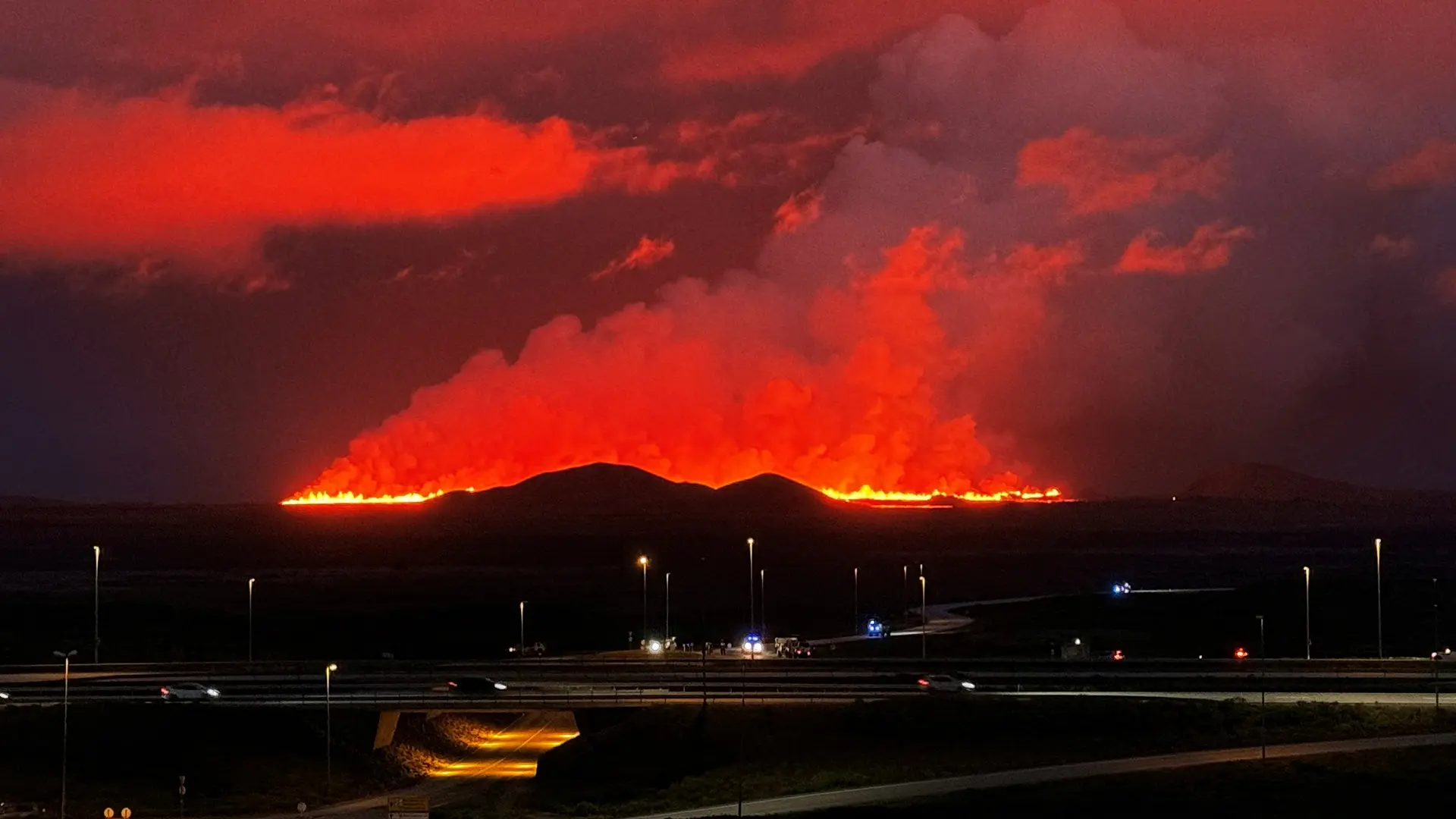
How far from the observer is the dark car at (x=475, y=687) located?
3455 inches

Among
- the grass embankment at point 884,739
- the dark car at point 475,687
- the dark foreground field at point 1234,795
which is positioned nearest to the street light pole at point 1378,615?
the grass embankment at point 884,739

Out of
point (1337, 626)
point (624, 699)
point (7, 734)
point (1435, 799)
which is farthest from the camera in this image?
point (1337, 626)

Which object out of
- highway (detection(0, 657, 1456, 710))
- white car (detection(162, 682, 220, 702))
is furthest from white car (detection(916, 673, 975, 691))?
white car (detection(162, 682, 220, 702))

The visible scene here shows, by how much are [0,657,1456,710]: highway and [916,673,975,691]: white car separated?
25.8 inches

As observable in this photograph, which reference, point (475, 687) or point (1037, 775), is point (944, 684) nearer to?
point (1037, 775)

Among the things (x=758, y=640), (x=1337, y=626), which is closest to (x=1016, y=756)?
(x=758, y=640)

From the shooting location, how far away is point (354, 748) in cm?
8200

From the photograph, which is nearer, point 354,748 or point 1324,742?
point 1324,742

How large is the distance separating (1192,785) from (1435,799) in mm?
7782

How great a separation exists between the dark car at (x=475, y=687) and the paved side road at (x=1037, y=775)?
23.0m

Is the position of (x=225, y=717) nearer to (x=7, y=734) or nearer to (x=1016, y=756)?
(x=7, y=734)

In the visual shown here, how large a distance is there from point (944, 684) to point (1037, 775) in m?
20.0

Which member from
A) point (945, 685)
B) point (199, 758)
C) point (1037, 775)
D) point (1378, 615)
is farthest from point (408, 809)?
point (1378, 615)

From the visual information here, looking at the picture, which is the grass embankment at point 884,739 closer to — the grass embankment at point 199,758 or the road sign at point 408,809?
the road sign at point 408,809
